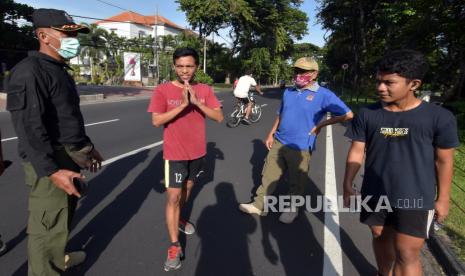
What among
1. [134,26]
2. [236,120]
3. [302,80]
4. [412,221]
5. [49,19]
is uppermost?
[134,26]

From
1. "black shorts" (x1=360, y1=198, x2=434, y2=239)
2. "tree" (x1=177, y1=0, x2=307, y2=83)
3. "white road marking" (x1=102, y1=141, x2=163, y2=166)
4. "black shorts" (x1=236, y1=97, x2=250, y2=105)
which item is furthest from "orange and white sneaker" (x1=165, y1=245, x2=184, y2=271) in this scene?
"tree" (x1=177, y1=0, x2=307, y2=83)

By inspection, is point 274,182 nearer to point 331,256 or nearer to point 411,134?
point 331,256

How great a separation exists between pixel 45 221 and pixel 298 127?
8.98ft

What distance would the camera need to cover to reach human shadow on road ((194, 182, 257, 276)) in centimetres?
305

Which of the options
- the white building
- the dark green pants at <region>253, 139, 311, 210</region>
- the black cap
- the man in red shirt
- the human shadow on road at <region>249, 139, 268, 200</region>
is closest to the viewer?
the black cap

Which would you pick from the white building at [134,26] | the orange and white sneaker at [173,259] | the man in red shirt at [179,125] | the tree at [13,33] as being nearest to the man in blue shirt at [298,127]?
the man in red shirt at [179,125]

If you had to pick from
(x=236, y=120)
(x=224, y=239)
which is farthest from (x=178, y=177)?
(x=236, y=120)

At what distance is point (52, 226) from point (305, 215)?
2.98 m

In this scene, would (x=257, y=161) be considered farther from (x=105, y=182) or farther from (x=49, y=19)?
(x=49, y=19)

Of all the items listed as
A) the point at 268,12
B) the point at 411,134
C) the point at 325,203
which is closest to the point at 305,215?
the point at 325,203

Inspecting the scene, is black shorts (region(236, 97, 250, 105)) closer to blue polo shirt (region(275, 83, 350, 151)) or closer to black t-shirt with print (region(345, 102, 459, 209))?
blue polo shirt (region(275, 83, 350, 151))

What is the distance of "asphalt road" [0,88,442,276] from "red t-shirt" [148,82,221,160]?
1.02 metres

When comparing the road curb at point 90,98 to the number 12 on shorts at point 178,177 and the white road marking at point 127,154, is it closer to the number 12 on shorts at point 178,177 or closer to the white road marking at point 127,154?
the white road marking at point 127,154

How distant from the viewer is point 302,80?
150 inches
